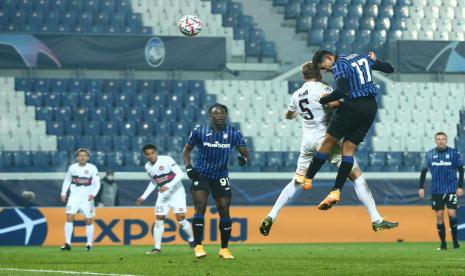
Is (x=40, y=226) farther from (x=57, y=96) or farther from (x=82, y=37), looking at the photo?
(x=82, y=37)

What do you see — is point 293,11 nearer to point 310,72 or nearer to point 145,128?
point 145,128

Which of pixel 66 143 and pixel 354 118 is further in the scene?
pixel 66 143

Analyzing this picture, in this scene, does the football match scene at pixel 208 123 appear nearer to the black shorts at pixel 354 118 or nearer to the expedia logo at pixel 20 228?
the expedia logo at pixel 20 228

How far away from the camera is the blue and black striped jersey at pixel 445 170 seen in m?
19.7

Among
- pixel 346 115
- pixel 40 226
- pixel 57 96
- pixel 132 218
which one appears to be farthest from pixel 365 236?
pixel 346 115

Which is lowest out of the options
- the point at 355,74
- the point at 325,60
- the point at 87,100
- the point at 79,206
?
the point at 79,206

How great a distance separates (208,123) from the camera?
94.6 ft

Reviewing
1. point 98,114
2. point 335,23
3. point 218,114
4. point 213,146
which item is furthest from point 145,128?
point 218,114

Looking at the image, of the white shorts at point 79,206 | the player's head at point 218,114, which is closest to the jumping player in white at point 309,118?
the player's head at point 218,114

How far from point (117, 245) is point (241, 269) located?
437 inches

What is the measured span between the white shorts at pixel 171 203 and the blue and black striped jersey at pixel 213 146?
449 cm

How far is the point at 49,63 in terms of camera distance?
29750 mm

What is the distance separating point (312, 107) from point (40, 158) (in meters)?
14.2

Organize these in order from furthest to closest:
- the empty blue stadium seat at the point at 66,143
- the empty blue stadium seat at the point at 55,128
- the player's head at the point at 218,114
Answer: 1. the empty blue stadium seat at the point at 55,128
2. the empty blue stadium seat at the point at 66,143
3. the player's head at the point at 218,114
